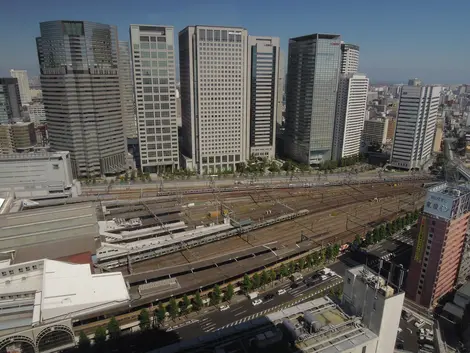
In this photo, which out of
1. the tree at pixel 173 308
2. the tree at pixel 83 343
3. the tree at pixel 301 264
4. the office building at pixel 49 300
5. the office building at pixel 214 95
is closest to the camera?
the office building at pixel 49 300

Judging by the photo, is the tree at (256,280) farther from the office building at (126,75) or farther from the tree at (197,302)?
the office building at (126,75)

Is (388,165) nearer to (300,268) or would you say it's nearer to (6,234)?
(300,268)

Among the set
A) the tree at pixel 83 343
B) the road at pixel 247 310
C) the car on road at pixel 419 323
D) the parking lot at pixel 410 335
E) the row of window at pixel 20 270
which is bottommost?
the parking lot at pixel 410 335

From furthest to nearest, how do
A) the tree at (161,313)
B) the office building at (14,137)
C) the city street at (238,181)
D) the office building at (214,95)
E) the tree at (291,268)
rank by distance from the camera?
the office building at (14,137)
the office building at (214,95)
the city street at (238,181)
the tree at (291,268)
the tree at (161,313)

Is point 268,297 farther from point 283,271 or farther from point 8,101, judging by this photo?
point 8,101

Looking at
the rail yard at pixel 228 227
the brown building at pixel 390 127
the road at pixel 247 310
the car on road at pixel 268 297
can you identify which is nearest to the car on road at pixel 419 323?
the road at pixel 247 310

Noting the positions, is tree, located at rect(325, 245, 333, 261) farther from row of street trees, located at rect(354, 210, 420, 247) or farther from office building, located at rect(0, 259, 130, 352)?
office building, located at rect(0, 259, 130, 352)

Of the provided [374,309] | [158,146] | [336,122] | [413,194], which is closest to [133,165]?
[158,146]
